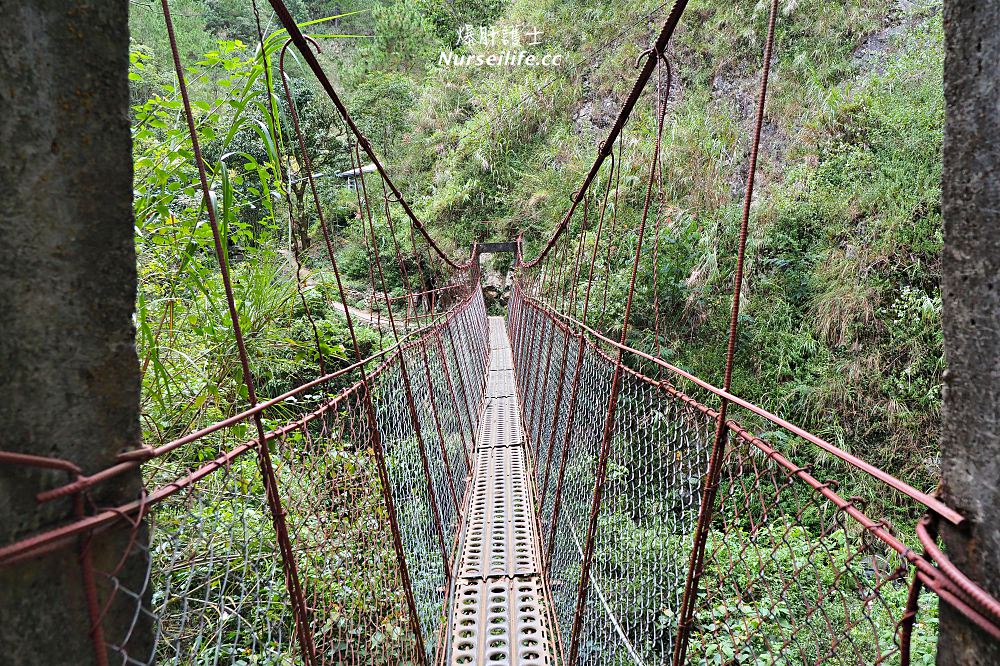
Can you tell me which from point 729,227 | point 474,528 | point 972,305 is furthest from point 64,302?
point 729,227

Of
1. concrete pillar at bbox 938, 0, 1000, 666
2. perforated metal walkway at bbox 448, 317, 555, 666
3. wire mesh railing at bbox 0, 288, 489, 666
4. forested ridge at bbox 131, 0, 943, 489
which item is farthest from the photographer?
forested ridge at bbox 131, 0, 943, 489

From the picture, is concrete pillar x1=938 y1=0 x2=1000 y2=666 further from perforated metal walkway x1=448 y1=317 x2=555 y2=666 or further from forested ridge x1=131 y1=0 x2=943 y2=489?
perforated metal walkway x1=448 y1=317 x2=555 y2=666

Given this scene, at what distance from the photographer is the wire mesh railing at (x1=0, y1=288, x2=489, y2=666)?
→ 459mm

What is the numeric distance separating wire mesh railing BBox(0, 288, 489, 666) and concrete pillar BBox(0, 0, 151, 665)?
0.01m

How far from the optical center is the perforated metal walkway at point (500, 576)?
1.52 meters

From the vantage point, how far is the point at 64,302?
41cm

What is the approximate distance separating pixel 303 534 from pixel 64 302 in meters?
0.65

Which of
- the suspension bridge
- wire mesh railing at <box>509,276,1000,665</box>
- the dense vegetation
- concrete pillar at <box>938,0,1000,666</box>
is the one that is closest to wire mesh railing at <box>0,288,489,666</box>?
the suspension bridge

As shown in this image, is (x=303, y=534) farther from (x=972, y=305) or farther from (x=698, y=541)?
(x=972, y=305)

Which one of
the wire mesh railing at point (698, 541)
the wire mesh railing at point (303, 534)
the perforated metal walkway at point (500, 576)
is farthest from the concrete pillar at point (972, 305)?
the perforated metal walkway at point (500, 576)

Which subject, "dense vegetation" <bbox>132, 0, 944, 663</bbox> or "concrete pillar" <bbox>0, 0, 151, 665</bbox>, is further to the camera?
"dense vegetation" <bbox>132, 0, 944, 663</bbox>

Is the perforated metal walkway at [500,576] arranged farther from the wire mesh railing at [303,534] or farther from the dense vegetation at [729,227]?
the dense vegetation at [729,227]

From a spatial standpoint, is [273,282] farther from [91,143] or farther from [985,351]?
[985,351]

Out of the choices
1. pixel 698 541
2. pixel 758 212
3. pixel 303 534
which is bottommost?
pixel 303 534
